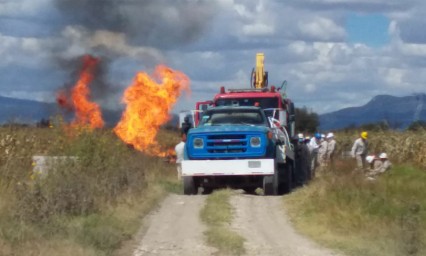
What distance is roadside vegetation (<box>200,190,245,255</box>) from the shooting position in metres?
15.3

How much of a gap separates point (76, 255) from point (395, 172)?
59.1 ft

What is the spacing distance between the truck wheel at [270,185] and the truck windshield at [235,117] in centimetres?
172

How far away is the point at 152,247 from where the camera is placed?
50.9ft

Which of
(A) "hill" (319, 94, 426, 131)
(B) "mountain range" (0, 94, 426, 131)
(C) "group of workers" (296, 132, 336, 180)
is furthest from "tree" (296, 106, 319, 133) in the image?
(C) "group of workers" (296, 132, 336, 180)

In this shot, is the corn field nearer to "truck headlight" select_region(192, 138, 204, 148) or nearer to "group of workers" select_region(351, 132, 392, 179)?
"group of workers" select_region(351, 132, 392, 179)

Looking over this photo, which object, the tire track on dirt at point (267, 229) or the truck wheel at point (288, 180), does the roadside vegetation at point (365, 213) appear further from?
the truck wheel at point (288, 180)

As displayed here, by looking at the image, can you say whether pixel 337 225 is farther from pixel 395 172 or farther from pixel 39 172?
pixel 395 172

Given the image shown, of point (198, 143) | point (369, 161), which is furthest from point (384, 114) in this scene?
point (198, 143)

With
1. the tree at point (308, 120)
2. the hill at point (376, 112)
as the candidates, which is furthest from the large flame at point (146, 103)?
the hill at point (376, 112)

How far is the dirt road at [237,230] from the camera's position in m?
15.3

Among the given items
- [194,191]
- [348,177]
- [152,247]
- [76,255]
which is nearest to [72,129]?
[194,191]

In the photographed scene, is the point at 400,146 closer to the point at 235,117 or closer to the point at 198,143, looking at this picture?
the point at 235,117

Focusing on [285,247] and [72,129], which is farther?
[72,129]

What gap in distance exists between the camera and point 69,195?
692 inches
